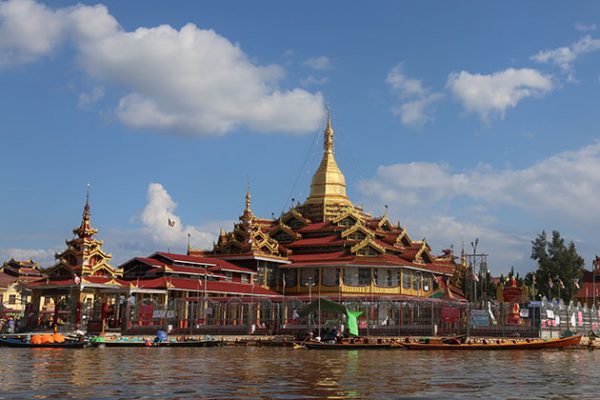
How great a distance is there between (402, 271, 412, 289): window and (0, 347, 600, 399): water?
2886 cm

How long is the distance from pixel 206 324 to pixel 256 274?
13913mm

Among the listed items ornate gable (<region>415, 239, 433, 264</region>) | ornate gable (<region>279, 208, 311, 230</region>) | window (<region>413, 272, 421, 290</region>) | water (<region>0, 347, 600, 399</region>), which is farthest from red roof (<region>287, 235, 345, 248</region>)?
water (<region>0, 347, 600, 399</region>)

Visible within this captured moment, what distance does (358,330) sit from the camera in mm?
53469

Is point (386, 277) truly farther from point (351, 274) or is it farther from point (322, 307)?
point (322, 307)

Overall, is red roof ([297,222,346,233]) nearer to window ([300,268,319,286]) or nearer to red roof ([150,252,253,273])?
window ([300,268,319,286])

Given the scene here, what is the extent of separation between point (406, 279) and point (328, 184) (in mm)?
17766

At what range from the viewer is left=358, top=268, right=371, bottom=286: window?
68.4 m

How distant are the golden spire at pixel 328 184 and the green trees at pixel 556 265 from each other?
874 inches

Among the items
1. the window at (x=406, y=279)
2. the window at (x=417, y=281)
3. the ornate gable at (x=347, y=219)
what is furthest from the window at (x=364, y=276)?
the ornate gable at (x=347, y=219)

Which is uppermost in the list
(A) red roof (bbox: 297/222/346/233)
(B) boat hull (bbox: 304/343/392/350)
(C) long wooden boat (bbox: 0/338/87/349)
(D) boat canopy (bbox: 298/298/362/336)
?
(A) red roof (bbox: 297/222/346/233)

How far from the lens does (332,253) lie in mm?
72125

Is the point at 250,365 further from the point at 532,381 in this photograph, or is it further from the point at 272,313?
the point at 272,313

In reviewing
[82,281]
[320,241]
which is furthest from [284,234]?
[82,281]

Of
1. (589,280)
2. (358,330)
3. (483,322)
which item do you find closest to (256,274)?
(358,330)
